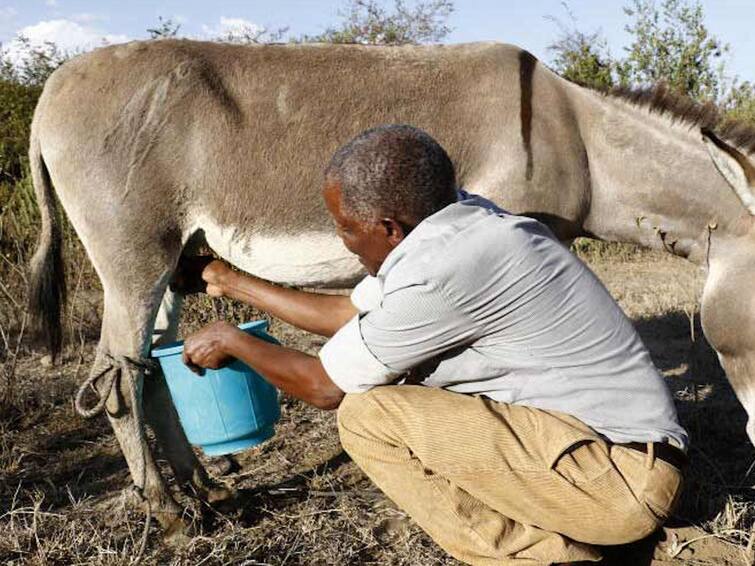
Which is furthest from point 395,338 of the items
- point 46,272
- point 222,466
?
point 46,272

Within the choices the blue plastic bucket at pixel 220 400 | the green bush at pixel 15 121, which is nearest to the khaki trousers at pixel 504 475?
the blue plastic bucket at pixel 220 400

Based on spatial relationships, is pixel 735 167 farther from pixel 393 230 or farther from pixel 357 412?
pixel 357 412

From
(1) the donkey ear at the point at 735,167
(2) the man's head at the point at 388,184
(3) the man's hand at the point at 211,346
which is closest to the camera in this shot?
(2) the man's head at the point at 388,184

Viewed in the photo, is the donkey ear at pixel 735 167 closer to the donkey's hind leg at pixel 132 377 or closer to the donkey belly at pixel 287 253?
the donkey belly at pixel 287 253

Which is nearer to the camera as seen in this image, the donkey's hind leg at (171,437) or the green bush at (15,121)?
the donkey's hind leg at (171,437)

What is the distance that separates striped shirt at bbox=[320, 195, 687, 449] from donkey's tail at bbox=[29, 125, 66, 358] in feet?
6.05

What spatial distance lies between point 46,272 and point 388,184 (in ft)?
6.87

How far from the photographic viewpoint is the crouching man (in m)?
2.10

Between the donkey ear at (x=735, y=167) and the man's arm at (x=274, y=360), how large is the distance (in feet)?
5.84

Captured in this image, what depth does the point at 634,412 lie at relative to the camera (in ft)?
7.44

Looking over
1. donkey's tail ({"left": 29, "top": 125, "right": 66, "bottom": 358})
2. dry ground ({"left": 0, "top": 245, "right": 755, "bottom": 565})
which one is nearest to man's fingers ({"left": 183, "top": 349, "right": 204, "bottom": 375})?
dry ground ({"left": 0, "top": 245, "right": 755, "bottom": 565})

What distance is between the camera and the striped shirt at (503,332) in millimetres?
2059

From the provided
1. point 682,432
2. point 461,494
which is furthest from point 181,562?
point 682,432

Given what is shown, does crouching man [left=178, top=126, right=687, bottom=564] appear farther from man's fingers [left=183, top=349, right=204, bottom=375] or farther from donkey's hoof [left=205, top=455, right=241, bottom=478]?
donkey's hoof [left=205, top=455, right=241, bottom=478]
